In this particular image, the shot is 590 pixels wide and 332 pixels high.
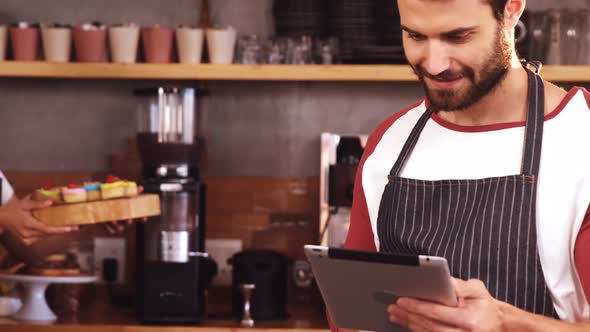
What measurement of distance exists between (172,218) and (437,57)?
1.82 metres

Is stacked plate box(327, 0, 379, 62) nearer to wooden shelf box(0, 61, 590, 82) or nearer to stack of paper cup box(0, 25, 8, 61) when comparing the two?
wooden shelf box(0, 61, 590, 82)

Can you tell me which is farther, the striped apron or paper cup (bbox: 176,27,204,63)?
paper cup (bbox: 176,27,204,63)

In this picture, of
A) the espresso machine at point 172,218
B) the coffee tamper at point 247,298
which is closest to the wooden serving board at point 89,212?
the espresso machine at point 172,218

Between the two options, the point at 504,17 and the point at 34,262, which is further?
the point at 34,262

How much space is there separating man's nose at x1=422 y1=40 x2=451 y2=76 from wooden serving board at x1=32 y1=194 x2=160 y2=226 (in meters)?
1.46

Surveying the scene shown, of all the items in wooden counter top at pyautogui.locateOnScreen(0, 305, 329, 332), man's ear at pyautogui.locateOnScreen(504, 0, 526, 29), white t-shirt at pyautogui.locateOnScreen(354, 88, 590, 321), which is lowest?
wooden counter top at pyautogui.locateOnScreen(0, 305, 329, 332)

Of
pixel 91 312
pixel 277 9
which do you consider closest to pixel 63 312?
pixel 91 312

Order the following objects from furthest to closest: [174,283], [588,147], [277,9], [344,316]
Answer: [277,9]
[174,283]
[344,316]
[588,147]

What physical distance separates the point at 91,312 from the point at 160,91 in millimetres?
770

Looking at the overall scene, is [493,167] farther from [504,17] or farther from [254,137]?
[254,137]

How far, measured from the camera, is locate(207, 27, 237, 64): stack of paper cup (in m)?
3.35

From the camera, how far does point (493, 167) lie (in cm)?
173

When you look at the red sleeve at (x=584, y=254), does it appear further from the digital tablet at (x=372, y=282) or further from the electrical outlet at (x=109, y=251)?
the electrical outlet at (x=109, y=251)

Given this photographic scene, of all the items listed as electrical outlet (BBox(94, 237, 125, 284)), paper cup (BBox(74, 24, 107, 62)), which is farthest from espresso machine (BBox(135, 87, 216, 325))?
electrical outlet (BBox(94, 237, 125, 284))
